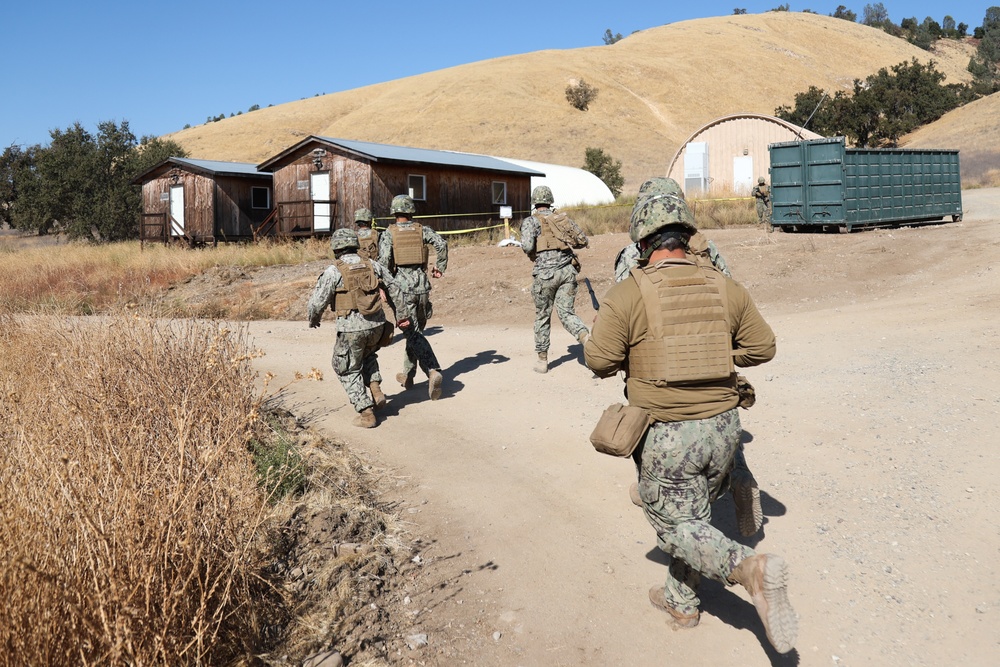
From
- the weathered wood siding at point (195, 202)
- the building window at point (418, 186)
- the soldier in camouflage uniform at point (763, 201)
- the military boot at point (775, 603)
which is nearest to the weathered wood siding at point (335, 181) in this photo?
the building window at point (418, 186)

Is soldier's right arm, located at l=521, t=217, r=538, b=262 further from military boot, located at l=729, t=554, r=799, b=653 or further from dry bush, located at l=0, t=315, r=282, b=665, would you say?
military boot, located at l=729, t=554, r=799, b=653

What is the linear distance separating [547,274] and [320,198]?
18.0m

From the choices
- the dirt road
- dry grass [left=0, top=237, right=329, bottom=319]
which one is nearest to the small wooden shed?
dry grass [left=0, top=237, right=329, bottom=319]

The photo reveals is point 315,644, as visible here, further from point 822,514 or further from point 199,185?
point 199,185

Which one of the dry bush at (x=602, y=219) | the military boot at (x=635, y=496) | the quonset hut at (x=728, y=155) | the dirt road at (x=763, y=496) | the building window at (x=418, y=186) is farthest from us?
the quonset hut at (x=728, y=155)

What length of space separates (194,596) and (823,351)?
7.16 metres

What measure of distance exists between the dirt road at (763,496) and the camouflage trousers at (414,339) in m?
0.34

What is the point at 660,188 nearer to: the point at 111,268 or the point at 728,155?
the point at 111,268

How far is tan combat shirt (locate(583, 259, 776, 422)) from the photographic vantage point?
3.31m

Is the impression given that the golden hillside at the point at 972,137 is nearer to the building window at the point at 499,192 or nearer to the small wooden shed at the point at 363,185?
the building window at the point at 499,192

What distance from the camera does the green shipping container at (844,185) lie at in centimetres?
1809

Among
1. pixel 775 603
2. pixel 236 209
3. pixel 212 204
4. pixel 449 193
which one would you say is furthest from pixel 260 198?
pixel 775 603

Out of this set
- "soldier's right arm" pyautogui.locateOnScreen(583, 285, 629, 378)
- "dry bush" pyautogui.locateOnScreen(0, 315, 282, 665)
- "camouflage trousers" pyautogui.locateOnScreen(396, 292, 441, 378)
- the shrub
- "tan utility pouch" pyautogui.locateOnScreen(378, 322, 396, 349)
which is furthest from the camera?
the shrub

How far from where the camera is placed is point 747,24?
9969 cm
